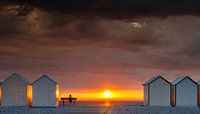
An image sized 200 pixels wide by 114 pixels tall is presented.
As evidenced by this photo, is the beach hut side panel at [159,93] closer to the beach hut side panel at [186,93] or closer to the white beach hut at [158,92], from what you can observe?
the white beach hut at [158,92]

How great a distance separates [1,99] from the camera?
71625 mm

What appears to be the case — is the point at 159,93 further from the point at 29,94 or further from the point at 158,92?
the point at 29,94

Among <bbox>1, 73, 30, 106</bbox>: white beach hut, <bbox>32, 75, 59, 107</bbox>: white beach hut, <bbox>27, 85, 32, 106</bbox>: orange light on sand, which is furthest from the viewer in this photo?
<bbox>27, 85, 32, 106</bbox>: orange light on sand

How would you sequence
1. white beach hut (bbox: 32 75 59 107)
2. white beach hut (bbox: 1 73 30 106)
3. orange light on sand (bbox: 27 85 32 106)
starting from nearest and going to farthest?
white beach hut (bbox: 32 75 59 107), white beach hut (bbox: 1 73 30 106), orange light on sand (bbox: 27 85 32 106)

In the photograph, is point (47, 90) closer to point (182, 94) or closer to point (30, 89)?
point (30, 89)

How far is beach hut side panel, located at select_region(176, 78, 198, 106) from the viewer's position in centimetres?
7525

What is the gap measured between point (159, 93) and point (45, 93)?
17.2 meters

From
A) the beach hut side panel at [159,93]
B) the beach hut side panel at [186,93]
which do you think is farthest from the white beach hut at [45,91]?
the beach hut side panel at [186,93]

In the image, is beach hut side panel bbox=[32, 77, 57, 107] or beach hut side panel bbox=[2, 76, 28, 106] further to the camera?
beach hut side panel bbox=[2, 76, 28, 106]

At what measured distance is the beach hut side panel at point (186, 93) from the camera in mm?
75250

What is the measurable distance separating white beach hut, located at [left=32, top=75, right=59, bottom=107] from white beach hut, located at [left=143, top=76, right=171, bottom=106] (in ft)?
47.6

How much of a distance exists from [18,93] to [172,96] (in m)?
23.1

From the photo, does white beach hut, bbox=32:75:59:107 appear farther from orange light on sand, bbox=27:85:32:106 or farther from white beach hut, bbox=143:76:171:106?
white beach hut, bbox=143:76:171:106

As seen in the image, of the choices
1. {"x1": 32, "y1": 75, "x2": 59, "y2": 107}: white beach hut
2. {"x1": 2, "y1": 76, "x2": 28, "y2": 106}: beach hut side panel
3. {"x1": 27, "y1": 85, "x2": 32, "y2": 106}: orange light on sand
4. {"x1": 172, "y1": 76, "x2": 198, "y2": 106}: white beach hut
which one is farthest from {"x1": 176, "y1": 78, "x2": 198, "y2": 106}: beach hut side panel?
{"x1": 2, "y1": 76, "x2": 28, "y2": 106}: beach hut side panel
